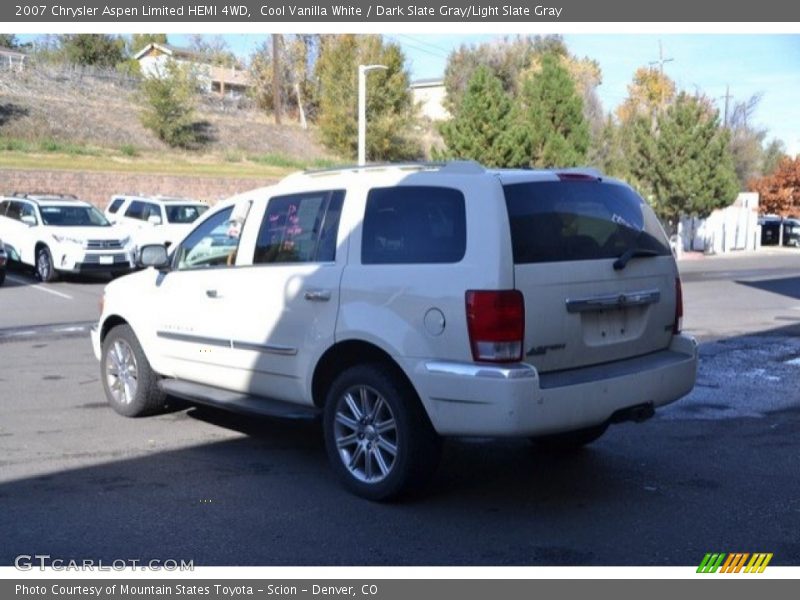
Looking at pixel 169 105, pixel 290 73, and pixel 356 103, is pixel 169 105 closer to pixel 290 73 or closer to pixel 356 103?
pixel 356 103

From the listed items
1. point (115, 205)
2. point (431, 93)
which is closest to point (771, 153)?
point (431, 93)

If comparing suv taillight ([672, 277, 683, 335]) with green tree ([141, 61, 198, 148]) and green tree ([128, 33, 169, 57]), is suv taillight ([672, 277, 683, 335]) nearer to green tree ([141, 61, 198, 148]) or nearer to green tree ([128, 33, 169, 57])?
green tree ([141, 61, 198, 148])

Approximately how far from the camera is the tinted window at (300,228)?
6.51 meters

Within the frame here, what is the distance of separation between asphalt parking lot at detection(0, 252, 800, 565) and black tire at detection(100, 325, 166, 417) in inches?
5.7

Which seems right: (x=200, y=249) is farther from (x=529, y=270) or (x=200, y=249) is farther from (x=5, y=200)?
(x=5, y=200)

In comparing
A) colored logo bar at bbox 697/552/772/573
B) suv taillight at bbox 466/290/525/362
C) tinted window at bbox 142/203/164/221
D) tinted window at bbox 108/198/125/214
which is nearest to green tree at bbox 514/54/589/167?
tinted window at bbox 108/198/125/214

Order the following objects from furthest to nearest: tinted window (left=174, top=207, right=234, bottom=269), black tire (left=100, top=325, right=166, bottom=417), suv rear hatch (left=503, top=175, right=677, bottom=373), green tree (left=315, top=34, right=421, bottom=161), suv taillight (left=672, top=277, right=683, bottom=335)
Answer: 1. green tree (left=315, top=34, right=421, bottom=161)
2. black tire (left=100, top=325, right=166, bottom=417)
3. tinted window (left=174, top=207, right=234, bottom=269)
4. suv taillight (left=672, top=277, right=683, bottom=335)
5. suv rear hatch (left=503, top=175, right=677, bottom=373)

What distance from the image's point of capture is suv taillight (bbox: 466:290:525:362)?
17.8ft

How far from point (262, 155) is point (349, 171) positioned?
45434mm

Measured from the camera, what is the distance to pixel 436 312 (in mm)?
5617

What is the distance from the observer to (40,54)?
65250 mm

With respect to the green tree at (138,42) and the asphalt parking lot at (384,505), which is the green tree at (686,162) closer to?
the asphalt parking lot at (384,505)

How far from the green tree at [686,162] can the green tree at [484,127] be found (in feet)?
29.8

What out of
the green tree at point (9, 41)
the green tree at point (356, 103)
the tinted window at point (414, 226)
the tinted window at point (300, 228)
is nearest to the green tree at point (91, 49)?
the green tree at point (9, 41)
